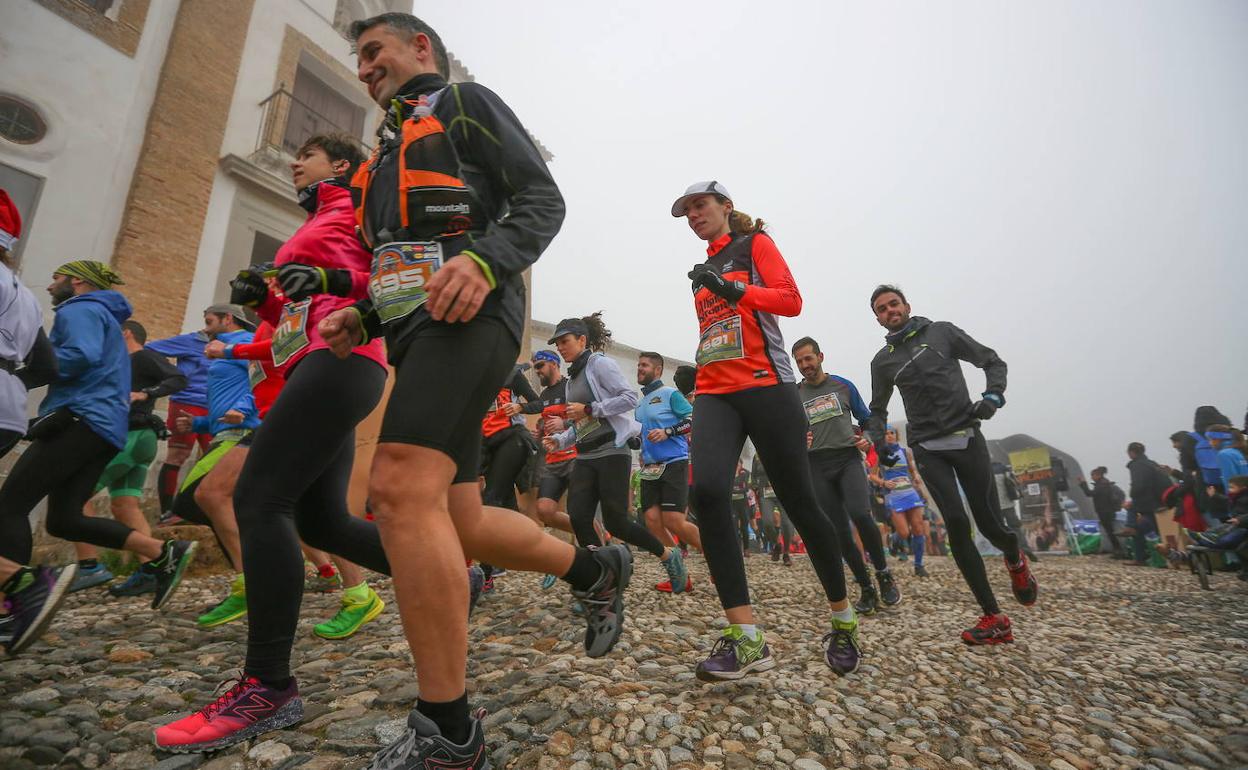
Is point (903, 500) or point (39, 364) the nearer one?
point (39, 364)

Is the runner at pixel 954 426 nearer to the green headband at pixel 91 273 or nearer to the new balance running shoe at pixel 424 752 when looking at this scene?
the new balance running shoe at pixel 424 752

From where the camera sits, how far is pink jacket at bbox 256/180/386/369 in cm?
220

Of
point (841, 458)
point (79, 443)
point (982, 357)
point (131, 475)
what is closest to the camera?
point (79, 443)

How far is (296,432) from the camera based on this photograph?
6.48 ft

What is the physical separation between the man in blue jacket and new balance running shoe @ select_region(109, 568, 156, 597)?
0.90 m

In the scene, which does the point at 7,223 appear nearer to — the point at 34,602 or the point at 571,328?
the point at 34,602

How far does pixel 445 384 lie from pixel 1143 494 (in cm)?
1389

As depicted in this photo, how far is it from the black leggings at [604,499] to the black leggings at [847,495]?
73.2 inches

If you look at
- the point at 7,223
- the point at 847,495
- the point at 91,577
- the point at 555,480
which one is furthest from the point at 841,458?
the point at 91,577

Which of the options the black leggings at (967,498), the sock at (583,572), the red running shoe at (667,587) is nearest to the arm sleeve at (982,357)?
the black leggings at (967,498)

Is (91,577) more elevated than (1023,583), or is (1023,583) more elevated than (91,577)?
(1023,583)

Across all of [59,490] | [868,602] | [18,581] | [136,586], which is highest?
[59,490]

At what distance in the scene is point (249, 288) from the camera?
242cm

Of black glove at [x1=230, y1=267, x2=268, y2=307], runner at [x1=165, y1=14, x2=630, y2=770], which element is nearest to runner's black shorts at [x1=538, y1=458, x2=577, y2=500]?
runner at [x1=165, y1=14, x2=630, y2=770]
